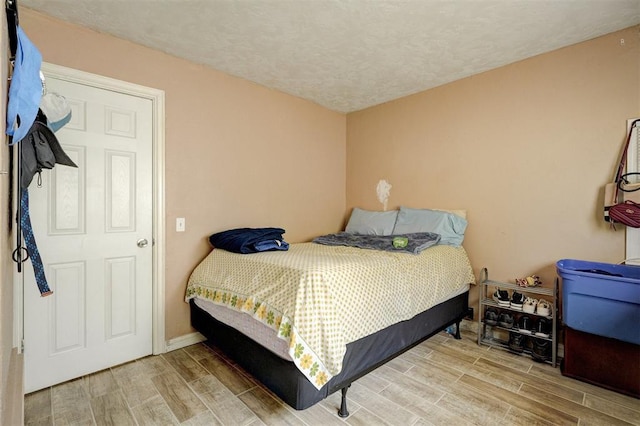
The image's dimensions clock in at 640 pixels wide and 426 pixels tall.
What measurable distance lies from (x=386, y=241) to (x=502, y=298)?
1057mm

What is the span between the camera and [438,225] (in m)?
2.89

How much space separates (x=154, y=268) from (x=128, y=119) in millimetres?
1171

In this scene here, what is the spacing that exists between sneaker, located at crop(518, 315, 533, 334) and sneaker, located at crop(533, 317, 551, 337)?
4cm

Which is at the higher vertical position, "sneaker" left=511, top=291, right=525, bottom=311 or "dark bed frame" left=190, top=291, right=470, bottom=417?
"sneaker" left=511, top=291, right=525, bottom=311

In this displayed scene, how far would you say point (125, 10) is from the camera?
194 centimetres

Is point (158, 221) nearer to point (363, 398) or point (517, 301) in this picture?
point (363, 398)

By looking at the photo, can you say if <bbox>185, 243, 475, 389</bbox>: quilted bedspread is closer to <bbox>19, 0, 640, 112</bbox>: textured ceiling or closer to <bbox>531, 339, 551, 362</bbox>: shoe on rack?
<bbox>531, 339, 551, 362</bbox>: shoe on rack

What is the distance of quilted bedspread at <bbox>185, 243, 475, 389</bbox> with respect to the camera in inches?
59.7

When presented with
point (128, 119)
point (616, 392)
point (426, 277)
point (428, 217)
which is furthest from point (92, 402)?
point (616, 392)

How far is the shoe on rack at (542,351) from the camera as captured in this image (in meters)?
2.29

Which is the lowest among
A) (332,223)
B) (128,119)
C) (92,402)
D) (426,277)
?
(92,402)

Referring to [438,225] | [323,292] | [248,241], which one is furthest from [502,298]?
[248,241]

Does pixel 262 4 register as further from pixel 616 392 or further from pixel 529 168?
pixel 616 392

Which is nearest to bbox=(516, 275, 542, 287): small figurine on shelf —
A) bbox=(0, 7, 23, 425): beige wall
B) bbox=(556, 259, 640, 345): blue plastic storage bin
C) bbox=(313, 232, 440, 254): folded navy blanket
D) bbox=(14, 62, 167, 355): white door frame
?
bbox=(556, 259, 640, 345): blue plastic storage bin
